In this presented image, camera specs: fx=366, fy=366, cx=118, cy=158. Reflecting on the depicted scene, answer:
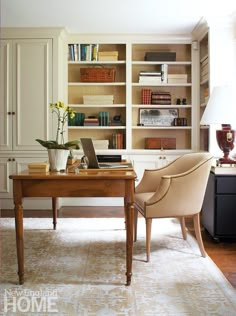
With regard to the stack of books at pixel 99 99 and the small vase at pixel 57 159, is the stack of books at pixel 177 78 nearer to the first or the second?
the stack of books at pixel 99 99

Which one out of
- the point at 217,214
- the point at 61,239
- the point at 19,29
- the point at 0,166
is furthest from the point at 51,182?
the point at 19,29

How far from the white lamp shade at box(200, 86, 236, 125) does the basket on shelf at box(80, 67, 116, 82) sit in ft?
6.30

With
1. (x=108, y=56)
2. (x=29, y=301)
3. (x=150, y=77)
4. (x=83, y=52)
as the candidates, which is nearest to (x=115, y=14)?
(x=108, y=56)

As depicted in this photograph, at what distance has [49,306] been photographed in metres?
2.06

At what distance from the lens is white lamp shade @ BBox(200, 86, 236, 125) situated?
3.37 m

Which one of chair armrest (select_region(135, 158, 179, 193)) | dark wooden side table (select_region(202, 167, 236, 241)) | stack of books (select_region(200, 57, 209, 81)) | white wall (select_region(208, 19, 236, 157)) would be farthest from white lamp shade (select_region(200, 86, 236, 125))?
stack of books (select_region(200, 57, 209, 81))

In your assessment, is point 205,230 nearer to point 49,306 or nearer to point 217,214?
point 217,214

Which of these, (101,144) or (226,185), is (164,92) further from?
(226,185)

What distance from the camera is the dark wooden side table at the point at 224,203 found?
11.0ft

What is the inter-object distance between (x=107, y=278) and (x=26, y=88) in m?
3.06

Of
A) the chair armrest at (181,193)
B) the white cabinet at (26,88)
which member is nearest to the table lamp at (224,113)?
the chair armrest at (181,193)

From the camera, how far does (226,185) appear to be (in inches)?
133

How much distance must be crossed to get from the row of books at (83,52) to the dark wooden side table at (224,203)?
2537 mm

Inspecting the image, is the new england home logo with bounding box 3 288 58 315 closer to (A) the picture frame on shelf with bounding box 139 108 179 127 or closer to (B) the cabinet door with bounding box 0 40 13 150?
(B) the cabinet door with bounding box 0 40 13 150
